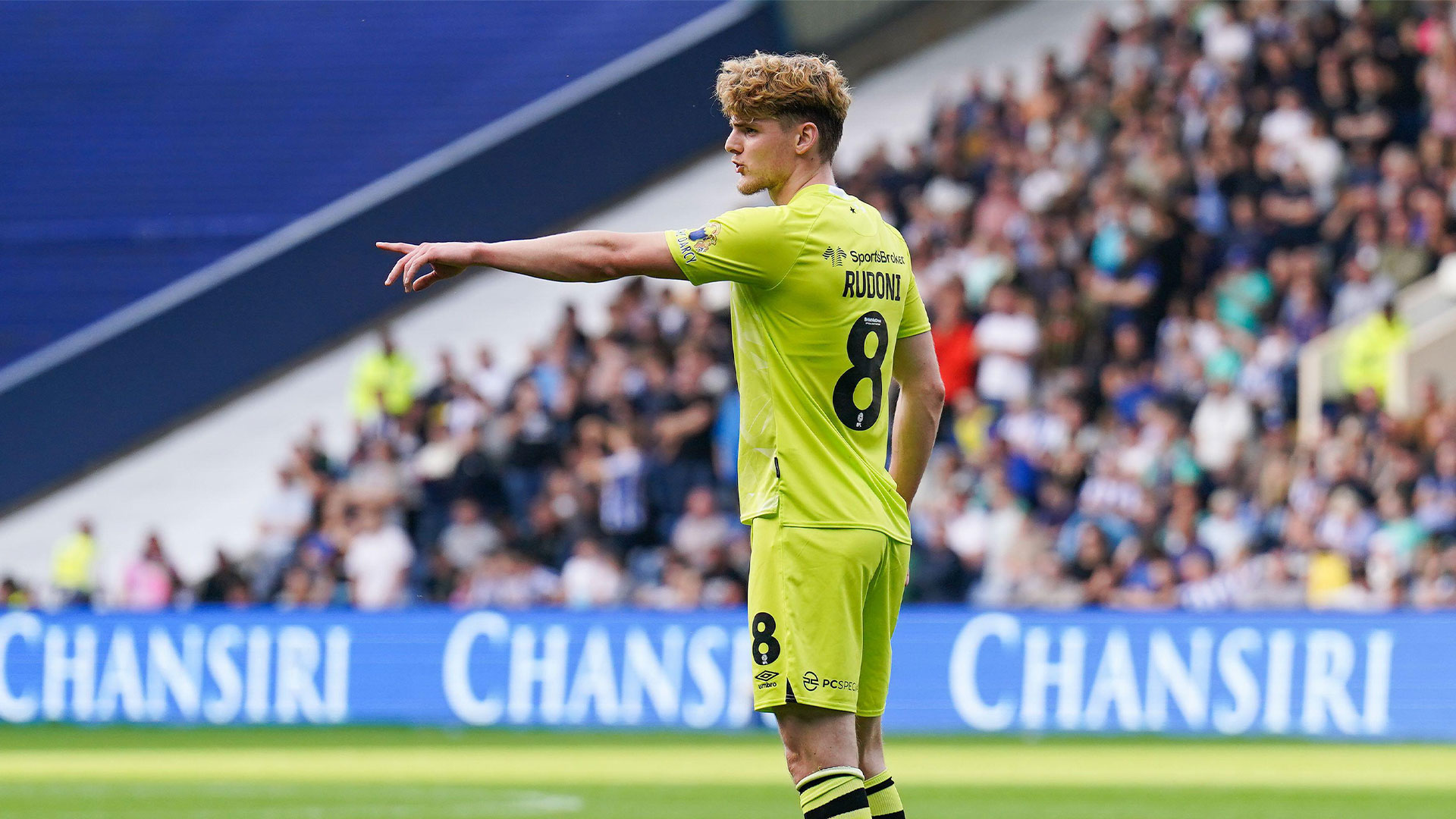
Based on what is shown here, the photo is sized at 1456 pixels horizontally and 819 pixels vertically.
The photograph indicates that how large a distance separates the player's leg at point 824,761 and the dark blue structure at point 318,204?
19.3 m

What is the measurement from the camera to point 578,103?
24953mm

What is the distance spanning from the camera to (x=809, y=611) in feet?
16.7

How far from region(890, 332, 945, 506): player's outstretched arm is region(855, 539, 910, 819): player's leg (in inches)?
11.1

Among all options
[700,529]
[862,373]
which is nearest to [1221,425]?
[700,529]

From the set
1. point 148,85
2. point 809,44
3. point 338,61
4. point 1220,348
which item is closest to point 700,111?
point 809,44

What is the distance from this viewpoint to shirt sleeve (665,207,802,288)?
4965 mm

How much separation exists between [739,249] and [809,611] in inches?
33.8

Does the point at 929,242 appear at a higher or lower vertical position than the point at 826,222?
higher

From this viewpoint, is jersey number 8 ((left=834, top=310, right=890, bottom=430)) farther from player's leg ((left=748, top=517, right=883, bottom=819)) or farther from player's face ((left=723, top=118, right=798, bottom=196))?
player's face ((left=723, top=118, right=798, bottom=196))

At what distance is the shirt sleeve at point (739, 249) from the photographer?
16.3ft

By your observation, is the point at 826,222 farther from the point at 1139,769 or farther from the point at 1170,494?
the point at 1170,494

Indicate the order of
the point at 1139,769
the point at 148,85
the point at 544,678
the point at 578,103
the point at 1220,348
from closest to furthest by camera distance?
the point at 1139,769 < the point at 544,678 < the point at 1220,348 < the point at 578,103 < the point at 148,85

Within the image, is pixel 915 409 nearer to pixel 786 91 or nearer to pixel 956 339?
pixel 786 91

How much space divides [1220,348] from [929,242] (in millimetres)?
3331
